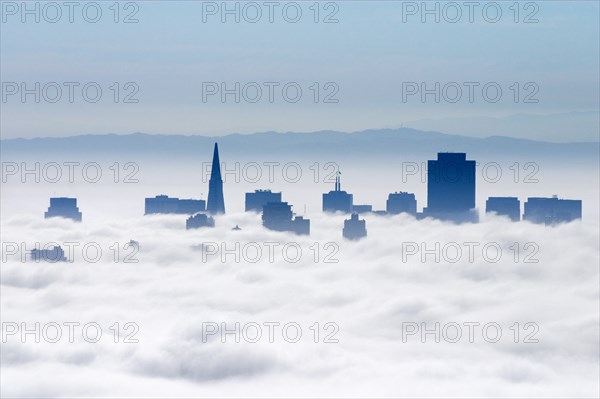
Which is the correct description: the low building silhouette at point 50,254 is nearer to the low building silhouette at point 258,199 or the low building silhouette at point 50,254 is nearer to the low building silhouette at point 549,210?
the low building silhouette at point 258,199

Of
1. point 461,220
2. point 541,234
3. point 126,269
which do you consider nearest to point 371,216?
point 461,220

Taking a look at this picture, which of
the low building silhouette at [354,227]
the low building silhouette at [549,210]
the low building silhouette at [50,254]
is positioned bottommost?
the low building silhouette at [50,254]

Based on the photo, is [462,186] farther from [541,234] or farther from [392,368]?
[392,368]

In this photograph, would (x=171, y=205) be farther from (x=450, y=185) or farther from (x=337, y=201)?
(x=450, y=185)

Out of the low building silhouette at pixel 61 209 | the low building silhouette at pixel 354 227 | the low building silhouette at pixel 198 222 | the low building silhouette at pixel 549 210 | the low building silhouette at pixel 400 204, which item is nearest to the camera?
the low building silhouette at pixel 61 209

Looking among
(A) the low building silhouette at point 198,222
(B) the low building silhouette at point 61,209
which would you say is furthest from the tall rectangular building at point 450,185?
(B) the low building silhouette at point 61,209

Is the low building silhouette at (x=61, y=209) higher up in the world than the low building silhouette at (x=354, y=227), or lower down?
higher up

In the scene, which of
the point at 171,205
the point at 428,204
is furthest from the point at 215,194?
the point at 428,204

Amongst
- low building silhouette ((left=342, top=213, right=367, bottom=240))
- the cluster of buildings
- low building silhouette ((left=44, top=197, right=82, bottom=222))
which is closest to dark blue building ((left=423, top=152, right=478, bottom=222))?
the cluster of buildings

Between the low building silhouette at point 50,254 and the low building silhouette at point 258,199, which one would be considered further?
the low building silhouette at point 50,254
